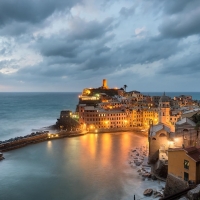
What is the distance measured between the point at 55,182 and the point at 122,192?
8298 mm

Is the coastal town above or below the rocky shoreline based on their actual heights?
above

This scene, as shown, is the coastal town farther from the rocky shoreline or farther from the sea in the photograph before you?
the sea

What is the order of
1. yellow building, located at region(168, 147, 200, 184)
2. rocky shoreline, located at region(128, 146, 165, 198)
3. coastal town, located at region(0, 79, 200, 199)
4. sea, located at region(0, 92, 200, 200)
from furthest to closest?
sea, located at region(0, 92, 200, 200), rocky shoreline, located at region(128, 146, 165, 198), coastal town, located at region(0, 79, 200, 199), yellow building, located at region(168, 147, 200, 184)

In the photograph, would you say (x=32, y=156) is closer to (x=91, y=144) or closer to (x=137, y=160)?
(x=91, y=144)

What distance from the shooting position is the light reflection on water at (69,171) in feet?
79.9

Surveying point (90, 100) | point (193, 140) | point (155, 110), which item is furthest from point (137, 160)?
point (90, 100)

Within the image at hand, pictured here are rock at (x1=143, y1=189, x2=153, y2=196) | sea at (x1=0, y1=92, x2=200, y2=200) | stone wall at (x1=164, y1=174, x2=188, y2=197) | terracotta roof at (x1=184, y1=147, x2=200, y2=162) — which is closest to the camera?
terracotta roof at (x1=184, y1=147, x2=200, y2=162)

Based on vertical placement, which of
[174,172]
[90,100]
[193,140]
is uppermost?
[90,100]

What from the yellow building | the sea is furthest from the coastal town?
the sea

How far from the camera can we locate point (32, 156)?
38.0 meters

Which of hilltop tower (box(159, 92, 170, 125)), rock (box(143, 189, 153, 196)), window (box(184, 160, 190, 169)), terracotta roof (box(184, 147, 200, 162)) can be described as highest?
hilltop tower (box(159, 92, 170, 125))

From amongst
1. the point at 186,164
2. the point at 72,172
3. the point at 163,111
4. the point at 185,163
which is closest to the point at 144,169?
the point at 72,172

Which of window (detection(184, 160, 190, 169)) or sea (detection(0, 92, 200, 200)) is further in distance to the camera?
sea (detection(0, 92, 200, 200))

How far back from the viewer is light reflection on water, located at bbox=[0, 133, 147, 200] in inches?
959
